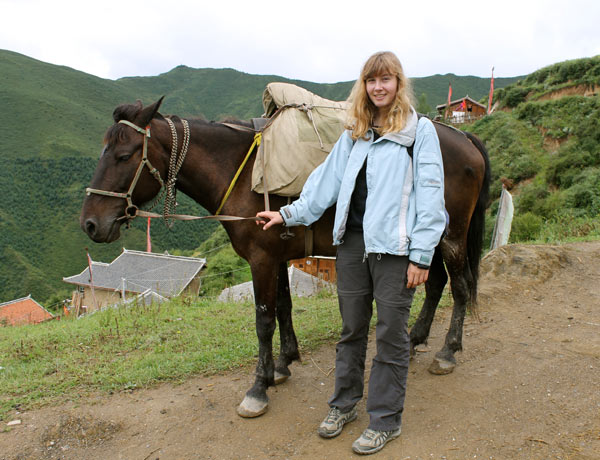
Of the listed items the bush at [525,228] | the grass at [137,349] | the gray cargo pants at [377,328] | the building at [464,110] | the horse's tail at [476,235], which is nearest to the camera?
the gray cargo pants at [377,328]

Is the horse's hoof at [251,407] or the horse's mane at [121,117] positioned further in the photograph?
the horse's hoof at [251,407]

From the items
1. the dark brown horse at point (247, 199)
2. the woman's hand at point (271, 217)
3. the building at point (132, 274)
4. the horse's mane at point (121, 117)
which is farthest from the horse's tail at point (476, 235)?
the building at point (132, 274)

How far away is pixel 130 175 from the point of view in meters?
2.99

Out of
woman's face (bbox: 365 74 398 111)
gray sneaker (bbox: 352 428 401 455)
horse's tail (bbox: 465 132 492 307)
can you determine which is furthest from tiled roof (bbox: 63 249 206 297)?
woman's face (bbox: 365 74 398 111)

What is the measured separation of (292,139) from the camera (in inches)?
124

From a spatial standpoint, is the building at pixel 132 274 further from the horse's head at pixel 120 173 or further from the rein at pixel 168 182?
the horse's head at pixel 120 173

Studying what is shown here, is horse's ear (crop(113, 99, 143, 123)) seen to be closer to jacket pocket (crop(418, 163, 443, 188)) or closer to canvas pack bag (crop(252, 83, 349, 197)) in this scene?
canvas pack bag (crop(252, 83, 349, 197))

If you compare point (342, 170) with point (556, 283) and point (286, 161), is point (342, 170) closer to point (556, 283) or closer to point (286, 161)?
point (286, 161)

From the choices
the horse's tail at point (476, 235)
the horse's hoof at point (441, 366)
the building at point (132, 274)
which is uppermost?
the horse's tail at point (476, 235)

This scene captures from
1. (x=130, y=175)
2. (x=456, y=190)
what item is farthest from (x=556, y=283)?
(x=130, y=175)

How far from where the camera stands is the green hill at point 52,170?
54375mm

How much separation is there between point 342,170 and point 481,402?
1.93 meters

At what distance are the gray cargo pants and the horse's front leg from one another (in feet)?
2.14

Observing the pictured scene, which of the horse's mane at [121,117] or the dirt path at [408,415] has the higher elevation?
the horse's mane at [121,117]
